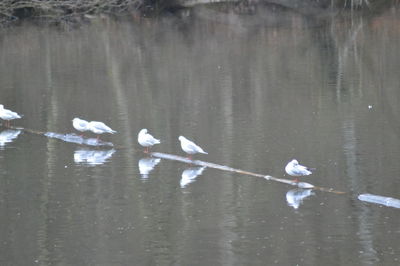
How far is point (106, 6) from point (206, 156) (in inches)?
1112

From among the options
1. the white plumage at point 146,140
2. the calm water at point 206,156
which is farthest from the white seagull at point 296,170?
the white plumage at point 146,140

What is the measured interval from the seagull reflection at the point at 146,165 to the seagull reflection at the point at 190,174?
22.3 inches

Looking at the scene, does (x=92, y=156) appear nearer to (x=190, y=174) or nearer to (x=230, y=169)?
(x=190, y=174)

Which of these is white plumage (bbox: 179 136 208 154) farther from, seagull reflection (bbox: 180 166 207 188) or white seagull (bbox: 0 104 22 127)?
white seagull (bbox: 0 104 22 127)

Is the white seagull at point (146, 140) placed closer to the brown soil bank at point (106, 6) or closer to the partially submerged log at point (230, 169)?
the partially submerged log at point (230, 169)

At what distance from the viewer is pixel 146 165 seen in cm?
1467

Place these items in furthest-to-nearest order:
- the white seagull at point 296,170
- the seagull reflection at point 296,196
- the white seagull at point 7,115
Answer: the white seagull at point 7,115, the white seagull at point 296,170, the seagull reflection at point 296,196

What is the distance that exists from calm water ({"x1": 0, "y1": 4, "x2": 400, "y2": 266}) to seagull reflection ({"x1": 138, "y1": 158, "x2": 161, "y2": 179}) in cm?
5

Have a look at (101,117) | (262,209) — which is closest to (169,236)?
(262,209)

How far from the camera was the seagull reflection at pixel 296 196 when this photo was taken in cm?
1211

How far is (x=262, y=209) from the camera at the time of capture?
11.9 m

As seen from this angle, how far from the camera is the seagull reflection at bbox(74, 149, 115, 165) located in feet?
49.4

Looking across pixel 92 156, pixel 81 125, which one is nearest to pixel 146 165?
pixel 92 156

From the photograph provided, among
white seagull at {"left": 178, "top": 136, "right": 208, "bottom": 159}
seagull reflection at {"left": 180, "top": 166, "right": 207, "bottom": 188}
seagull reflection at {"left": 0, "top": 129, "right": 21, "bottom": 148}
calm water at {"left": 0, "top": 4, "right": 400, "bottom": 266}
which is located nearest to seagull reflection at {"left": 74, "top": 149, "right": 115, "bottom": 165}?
calm water at {"left": 0, "top": 4, "right": 400, "bottom": 266}
